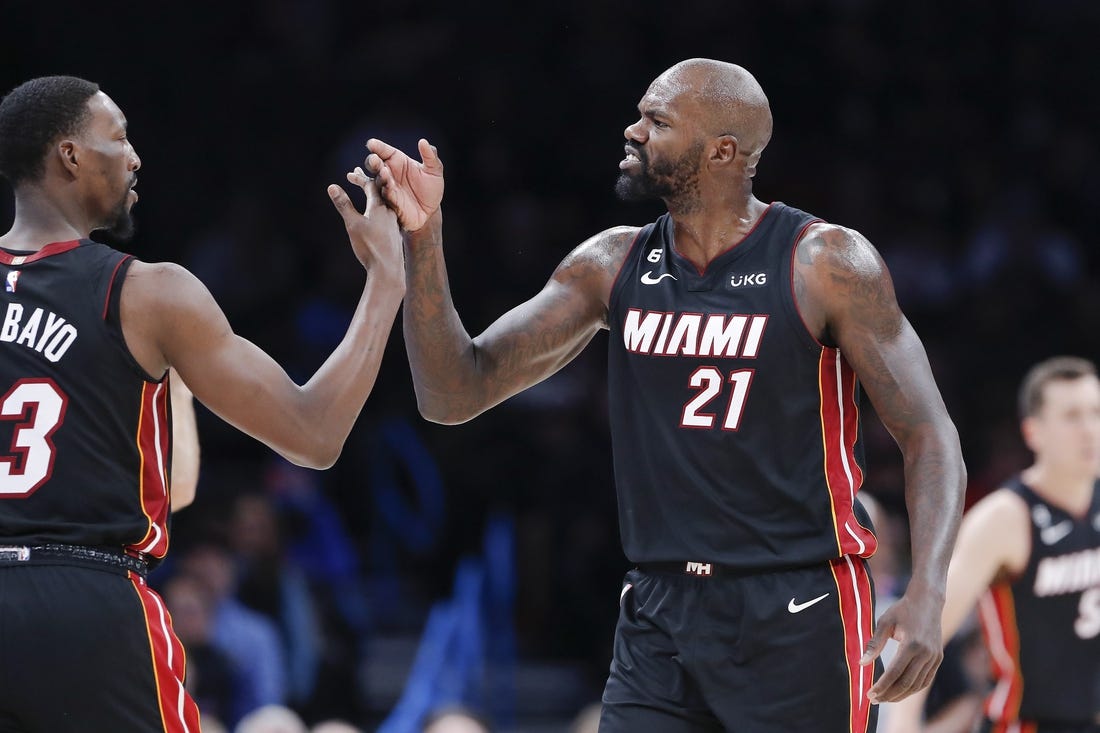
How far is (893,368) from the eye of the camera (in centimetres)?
392

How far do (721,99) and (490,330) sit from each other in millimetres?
897

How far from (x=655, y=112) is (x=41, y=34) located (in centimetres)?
742

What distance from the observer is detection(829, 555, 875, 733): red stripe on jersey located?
12.7 feet

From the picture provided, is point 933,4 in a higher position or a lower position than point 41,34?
higher

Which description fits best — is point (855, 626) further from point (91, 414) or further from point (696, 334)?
point (91, 414)

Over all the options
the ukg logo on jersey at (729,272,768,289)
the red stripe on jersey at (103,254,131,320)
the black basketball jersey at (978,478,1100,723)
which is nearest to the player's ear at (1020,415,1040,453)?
the black basketball jersey at (978,478,1100,723)

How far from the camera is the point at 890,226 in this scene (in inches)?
424

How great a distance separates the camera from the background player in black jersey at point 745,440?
3.82m

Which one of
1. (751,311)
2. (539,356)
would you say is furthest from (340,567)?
(751,311)

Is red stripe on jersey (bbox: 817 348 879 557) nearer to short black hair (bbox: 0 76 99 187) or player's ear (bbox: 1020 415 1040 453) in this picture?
short black hair (bbox: 0 76 99 187)

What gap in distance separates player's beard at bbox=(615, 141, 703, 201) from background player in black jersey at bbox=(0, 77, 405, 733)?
3.29 ft

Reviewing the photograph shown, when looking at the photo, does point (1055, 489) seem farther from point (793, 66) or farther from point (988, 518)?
point (793, 66)

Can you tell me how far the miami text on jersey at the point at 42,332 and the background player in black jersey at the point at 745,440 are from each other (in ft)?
3.40

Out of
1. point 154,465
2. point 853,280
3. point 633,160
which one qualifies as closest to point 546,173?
point 633,160
